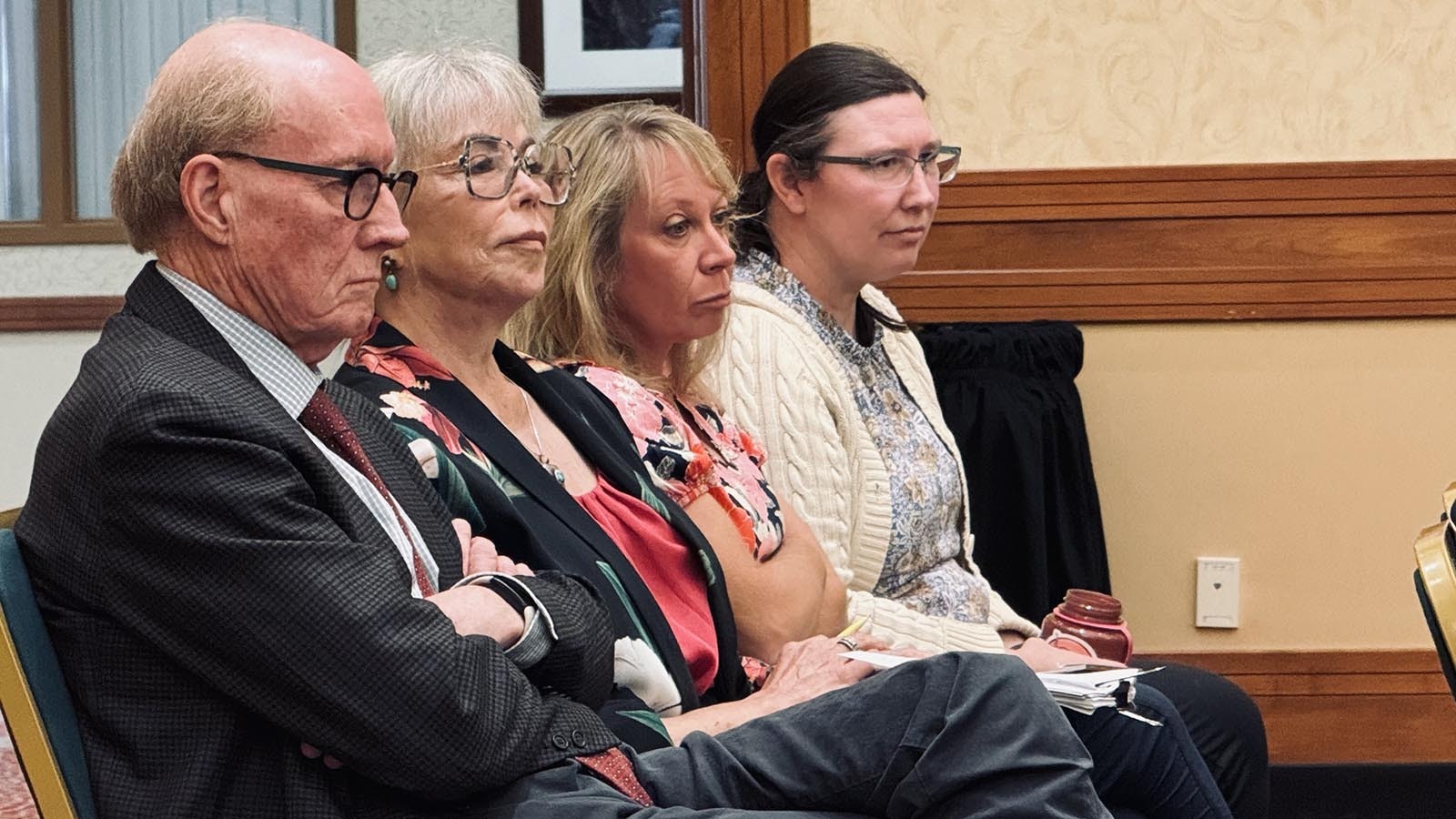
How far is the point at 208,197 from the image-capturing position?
1295mm

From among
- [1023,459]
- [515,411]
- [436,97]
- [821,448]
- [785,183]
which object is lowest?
[1023,459]

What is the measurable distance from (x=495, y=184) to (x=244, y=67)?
18.6 inches

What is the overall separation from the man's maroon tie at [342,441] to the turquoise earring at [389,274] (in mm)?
384

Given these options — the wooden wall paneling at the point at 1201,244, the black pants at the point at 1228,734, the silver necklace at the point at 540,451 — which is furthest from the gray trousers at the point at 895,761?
the wooden wall paneling at the point at 1201,244

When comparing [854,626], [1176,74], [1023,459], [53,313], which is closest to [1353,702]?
[1023,459]

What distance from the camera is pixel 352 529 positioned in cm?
124

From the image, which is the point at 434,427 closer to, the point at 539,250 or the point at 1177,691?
the point at 539,250

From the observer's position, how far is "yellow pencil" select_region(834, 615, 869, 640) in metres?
1.86

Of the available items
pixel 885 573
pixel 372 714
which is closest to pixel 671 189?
pixel 885 573

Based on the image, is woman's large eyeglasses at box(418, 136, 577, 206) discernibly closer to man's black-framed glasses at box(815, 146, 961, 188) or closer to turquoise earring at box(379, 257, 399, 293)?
turquoise earring at box(379, 257, 399, 293)

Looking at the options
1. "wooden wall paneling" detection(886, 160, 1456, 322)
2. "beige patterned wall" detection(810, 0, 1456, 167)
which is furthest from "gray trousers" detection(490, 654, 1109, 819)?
"beige patterned wall" detection(810, 0, 1456, 167)

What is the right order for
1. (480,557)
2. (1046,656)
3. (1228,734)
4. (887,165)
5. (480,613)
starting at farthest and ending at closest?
(887,165) → (1228,734) → (1046,656) → (480,557) → (480,613)

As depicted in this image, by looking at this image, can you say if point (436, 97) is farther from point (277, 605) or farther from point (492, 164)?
point (277, 605)

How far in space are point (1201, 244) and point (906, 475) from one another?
1.04 m
